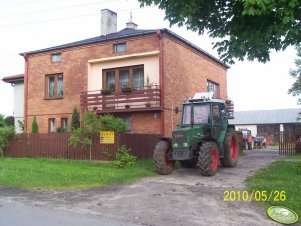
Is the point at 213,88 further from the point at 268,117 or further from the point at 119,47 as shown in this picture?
the point at 268,117

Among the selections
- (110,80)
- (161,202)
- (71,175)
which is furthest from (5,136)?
(161,202)

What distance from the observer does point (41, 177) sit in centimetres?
1316

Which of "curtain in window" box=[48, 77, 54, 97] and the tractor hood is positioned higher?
"curtain in window" box=[48, 77, 54, 97]

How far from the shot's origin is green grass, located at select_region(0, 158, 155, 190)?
12094 mm

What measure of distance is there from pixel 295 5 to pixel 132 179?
767 cm

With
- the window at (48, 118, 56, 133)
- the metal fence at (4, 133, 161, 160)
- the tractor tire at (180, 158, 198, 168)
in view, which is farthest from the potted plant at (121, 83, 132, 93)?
the tractor tire at (180, 158, 198, 168)

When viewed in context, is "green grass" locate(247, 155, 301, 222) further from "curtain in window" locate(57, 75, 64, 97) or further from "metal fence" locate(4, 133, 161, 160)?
"curtain in window" locate(57, 75, 64, 97)

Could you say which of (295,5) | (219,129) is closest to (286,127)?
(219,129)

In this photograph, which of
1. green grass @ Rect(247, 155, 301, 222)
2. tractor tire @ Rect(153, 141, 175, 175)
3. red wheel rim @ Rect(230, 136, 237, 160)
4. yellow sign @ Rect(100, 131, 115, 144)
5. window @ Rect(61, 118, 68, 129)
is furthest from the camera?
window @ Rect(61, 118, 68, 129)

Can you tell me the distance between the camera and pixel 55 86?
24734mm

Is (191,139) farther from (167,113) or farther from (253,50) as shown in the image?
(167,113)

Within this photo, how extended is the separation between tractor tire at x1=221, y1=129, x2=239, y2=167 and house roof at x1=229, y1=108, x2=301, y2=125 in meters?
36.8

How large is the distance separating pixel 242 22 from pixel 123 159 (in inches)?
333

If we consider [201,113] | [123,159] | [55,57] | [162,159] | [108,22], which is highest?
[108,22]
